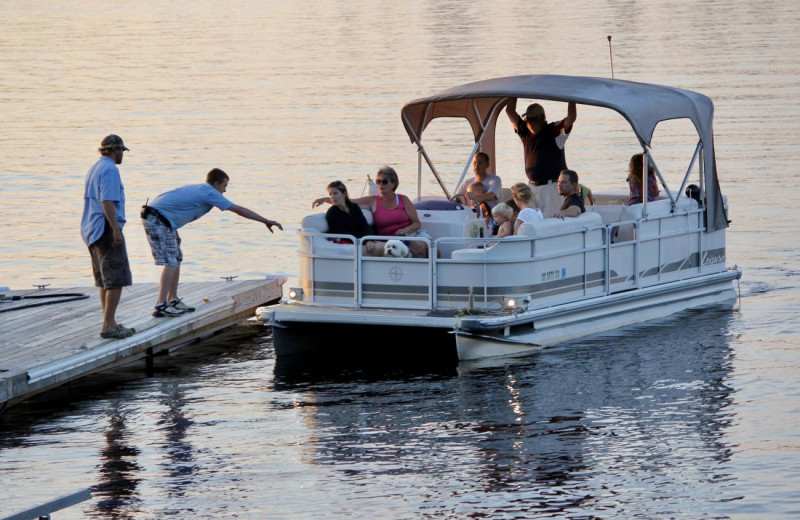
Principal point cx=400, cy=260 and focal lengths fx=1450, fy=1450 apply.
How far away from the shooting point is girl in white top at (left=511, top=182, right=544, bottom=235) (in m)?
13.3

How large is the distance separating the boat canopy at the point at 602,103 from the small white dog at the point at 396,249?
220 cm

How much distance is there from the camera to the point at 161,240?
13.1 meters

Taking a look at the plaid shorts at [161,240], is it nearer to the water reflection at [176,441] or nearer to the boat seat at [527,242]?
the water reflection at [176,441]

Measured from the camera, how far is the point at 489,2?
A: 83.3 m

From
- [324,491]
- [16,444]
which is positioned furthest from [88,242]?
[324,491]

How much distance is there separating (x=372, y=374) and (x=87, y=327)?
2648 mm

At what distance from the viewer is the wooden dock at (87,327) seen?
458 inches

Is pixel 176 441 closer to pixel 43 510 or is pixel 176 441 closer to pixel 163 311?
pixel 163 311

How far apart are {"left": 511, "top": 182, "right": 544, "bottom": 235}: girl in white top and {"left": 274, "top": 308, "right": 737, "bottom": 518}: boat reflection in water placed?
1.24 metres

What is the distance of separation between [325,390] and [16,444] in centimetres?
277

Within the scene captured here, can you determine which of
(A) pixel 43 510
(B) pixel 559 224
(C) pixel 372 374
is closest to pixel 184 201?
(C) pixel 372 374

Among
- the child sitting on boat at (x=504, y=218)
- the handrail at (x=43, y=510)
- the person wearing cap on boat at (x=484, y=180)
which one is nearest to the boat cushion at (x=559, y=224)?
the child sitting on boat at (x=504, y=218)

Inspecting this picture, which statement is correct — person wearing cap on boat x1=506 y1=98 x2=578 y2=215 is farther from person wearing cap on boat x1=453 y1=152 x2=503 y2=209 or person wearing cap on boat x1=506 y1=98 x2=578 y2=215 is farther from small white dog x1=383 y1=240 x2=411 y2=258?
small white dog x1=383 y1=240 x2=411 y2=258

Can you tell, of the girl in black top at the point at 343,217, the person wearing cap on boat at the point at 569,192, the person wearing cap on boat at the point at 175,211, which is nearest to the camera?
the person wearing cap on boat at the point at 175,211
